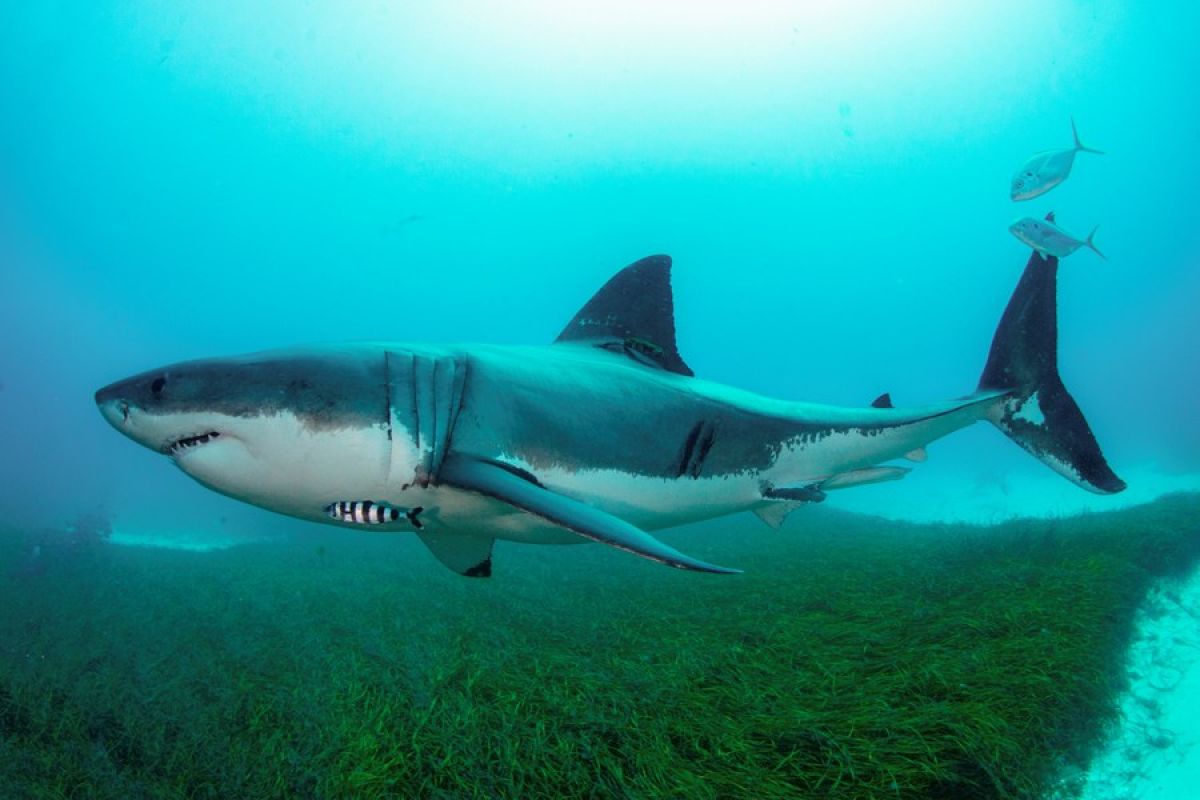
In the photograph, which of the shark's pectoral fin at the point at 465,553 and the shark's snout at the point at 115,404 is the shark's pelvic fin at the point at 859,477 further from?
the shark's snout at the point at 115,404

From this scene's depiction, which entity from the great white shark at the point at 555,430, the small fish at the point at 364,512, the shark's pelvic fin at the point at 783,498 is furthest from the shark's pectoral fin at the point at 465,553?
the shark's pelvic fin at the point at 783,498

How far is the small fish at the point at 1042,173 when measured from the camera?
11.1 meters

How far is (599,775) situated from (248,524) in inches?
1544

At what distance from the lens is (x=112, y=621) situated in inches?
341

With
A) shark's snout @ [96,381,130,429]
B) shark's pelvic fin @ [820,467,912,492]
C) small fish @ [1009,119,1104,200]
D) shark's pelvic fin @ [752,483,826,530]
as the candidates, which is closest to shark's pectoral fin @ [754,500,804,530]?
shark's pelvic fin @ [752,483,826,530]

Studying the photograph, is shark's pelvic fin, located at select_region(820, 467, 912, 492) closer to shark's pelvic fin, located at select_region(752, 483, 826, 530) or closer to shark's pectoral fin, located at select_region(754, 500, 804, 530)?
shark's pelvic fin, located at select_region(752, 483, 826, 530)

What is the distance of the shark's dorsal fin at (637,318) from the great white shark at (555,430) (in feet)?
0.06

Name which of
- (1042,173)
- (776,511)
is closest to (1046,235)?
(1042,173)

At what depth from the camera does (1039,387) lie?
239 inches

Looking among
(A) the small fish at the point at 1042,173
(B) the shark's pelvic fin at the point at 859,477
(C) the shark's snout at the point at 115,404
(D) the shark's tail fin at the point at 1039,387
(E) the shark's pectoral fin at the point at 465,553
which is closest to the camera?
(C) the shark's snout at the point at 115,404

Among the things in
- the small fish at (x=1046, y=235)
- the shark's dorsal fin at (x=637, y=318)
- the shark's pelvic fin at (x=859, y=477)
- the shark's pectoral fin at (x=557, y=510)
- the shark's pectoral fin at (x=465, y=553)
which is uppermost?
the small fish at (x=1046, y=235)

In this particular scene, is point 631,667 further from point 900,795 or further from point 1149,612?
point 1149,612

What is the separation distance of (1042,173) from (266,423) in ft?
45.5

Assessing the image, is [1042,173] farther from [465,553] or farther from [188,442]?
[188,442]
